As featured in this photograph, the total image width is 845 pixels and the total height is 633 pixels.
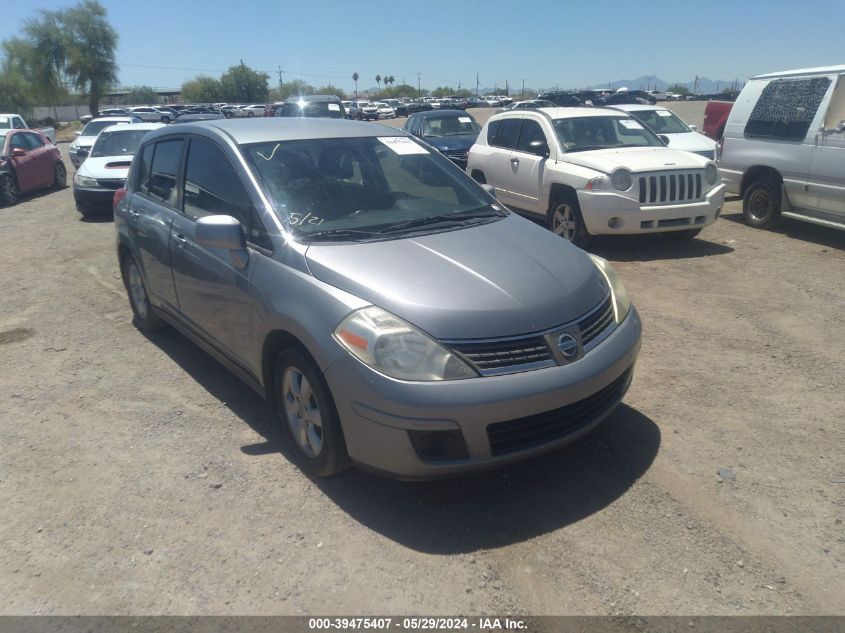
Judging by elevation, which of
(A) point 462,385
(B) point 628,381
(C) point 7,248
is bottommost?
(C) point 7,248

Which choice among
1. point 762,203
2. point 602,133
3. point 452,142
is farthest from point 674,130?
point 452,142

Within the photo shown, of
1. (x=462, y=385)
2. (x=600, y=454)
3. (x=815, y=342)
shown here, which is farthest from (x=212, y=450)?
(x=815, y=342)

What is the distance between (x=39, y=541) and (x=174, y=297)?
2.08 m

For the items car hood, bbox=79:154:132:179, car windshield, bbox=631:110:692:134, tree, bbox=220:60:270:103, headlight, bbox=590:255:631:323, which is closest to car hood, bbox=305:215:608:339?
headlight, bbox=590:255:631:323

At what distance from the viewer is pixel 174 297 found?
4895 mm

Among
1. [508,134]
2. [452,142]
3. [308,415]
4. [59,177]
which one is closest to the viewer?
[308,415]

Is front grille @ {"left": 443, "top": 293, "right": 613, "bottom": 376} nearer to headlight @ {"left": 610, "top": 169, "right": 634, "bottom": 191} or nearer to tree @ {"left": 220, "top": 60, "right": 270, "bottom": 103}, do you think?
headlight @ {"left": 610, "top": 169, "right": 634, "bottom": 191}

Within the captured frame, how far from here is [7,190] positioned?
14.3 meters

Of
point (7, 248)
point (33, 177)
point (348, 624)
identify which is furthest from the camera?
point (33, 177)

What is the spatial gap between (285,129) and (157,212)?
4.12 ft

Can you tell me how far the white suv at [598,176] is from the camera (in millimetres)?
7793

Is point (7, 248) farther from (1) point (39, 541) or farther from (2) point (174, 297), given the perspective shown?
(1) point (39, 541)

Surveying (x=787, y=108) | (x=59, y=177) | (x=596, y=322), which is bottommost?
(x=59, y=177)

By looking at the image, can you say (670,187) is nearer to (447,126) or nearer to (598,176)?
(598,176)
